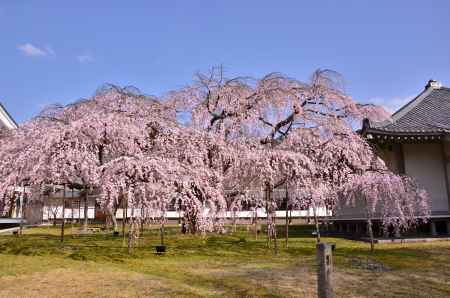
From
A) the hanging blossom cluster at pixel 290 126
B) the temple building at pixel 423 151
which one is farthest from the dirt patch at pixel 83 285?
the temple building at pixel 423 151

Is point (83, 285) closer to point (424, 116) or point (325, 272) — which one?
point (325, 272)

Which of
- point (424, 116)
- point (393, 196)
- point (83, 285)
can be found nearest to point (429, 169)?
point (424, 116)

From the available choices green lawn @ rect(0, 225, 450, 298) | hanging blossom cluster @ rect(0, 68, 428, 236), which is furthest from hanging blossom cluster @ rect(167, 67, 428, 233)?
green lawn @ rect(0, 225, 450, 298)

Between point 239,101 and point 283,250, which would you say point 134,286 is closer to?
point 283,250

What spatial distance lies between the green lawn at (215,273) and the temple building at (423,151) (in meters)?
4.29

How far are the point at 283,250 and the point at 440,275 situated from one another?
5347 mm

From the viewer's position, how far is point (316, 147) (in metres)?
14.6

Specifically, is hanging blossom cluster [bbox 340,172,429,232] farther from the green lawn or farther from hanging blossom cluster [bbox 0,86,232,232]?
hanging blossom cluster [bbox 0,86,232,232]

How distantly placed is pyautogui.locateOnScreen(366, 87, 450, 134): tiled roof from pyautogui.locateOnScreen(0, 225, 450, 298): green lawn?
5390mm

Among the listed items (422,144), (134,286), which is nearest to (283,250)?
(134,286)

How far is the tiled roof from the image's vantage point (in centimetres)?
1575

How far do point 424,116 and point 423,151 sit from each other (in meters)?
1.97

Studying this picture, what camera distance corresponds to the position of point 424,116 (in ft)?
57.2

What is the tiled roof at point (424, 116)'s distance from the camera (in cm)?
1575
